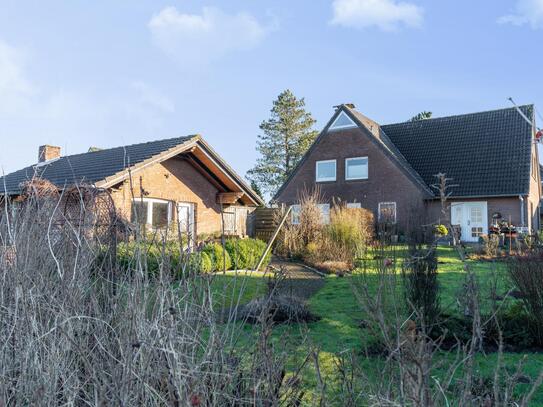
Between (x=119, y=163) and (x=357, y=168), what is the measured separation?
49.4ft

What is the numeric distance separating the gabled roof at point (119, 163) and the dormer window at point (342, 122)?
35.0 ft

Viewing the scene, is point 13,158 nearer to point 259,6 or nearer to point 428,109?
point 259,6

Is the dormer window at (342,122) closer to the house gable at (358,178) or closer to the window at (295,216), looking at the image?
the house gable at (358,178)

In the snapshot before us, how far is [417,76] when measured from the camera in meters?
10.7

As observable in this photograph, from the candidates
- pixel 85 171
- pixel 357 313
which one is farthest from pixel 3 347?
pixel 85 171

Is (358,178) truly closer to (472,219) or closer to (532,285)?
(472,219)

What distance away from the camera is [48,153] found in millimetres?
20734

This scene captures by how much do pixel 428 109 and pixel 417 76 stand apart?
4418cm

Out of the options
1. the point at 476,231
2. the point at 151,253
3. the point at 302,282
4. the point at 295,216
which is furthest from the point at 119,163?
the point at 476,231

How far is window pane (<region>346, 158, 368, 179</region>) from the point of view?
25.4 metres

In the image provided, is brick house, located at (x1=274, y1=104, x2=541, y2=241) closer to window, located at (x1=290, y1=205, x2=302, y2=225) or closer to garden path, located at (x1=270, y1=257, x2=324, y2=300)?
window, located at (x1=290, y1=205, x2=302, y2=225)

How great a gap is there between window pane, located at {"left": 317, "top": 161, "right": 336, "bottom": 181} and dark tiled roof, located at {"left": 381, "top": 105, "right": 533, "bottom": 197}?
4.50 metres

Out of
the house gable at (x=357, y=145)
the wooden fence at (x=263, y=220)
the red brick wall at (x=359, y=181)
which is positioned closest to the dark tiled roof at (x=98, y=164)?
the wooden fence at (x=263, y=220)

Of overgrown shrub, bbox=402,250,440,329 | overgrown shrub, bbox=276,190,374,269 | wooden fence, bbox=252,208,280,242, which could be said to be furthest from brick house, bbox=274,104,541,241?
overgrown shrub, bbox=402,250,440,329
